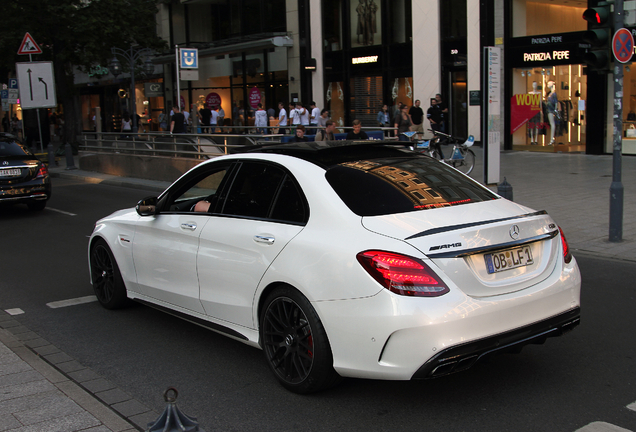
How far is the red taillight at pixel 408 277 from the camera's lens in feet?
12.3

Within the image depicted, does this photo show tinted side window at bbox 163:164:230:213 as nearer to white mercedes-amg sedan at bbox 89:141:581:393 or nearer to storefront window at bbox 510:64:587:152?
white mercedes-amg sedan at bbox 89:141:581:393

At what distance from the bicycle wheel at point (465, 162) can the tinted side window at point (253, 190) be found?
44.5 ft

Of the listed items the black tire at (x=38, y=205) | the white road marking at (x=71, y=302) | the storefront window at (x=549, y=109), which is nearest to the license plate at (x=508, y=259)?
the white road marking at (x=71, y=302)

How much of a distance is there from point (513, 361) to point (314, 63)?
27.4 m

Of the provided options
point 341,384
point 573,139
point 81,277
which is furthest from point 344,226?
point 573,139

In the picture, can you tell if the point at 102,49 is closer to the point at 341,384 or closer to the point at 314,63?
the point at 314,63

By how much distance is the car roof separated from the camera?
15.7 feet

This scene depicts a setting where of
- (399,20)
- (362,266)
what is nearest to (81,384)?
(362,266)

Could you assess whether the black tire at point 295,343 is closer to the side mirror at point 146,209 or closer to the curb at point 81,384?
the curb at point 81,384

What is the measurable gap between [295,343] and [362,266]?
80 centimetres

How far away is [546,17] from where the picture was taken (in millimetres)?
23062

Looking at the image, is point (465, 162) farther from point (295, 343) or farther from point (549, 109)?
point (295, 343)

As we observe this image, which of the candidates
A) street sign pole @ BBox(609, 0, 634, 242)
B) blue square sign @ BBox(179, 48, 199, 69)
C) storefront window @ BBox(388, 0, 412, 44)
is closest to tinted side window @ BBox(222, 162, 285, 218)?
street sign pole @ BBox(609, 0, 634, 242)

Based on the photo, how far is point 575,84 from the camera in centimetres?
2220
